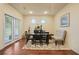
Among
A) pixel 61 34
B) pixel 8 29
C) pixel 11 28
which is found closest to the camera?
pixel 8 29

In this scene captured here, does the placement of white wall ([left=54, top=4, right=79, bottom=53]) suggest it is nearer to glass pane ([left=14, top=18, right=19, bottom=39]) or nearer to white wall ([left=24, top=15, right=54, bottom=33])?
white wall ([left=24, top=15, right=54, bottom=33])

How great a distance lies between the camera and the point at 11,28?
4.90 meters

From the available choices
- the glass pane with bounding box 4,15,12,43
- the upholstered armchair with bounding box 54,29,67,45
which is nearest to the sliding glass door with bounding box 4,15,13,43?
the glass pane with bounding box 4,15,12,43

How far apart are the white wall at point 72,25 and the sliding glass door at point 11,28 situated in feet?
4.92

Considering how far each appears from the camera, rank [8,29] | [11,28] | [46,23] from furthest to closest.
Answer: [11,28] < [8,29] < [46,23]

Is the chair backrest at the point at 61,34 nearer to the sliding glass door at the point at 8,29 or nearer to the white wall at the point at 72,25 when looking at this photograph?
the white wall at the point at 72,25

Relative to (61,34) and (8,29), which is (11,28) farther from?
(61,34)

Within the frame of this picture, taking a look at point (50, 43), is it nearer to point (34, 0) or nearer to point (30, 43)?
point (30, 43)

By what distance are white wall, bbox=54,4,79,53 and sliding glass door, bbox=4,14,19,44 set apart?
1500 millimetres

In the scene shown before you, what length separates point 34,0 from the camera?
3.09 meters

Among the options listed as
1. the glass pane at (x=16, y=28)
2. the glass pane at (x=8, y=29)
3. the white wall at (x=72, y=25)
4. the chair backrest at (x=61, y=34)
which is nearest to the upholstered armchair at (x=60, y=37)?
the chair backrest at (x=61, y=34)

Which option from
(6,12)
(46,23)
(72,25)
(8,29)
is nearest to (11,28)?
(8,29)

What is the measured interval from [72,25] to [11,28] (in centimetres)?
229
